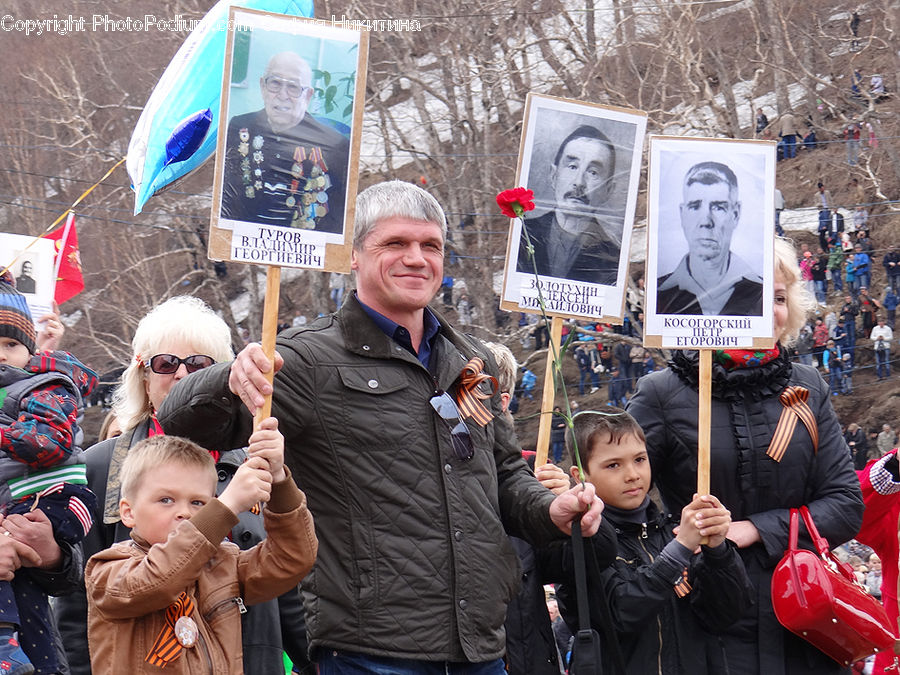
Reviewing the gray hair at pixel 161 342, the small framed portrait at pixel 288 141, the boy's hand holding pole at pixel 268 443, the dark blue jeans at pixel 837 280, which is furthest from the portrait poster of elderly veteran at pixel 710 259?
the dark blue jeans at pixel 837 280

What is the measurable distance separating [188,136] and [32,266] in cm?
262

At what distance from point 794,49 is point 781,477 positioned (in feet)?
78.3

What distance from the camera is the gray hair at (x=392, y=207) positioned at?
3.51m

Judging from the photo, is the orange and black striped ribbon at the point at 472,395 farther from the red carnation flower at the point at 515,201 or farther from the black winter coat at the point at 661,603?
the black winter coat at the point at 661,603

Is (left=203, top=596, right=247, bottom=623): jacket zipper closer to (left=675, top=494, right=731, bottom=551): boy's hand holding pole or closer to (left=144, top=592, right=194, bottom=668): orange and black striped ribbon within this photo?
(left=144, top=592, right=194, bottom=668): orange and black striped ribbon

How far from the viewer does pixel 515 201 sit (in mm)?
3820

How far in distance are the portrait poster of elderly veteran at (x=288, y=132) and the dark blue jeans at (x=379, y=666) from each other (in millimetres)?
1153

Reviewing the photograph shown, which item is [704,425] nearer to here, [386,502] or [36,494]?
[386,502]

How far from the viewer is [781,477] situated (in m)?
4.32

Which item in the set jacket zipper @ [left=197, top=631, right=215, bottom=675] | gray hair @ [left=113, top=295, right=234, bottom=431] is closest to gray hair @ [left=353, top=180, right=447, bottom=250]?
gray hair @ [left=113, top=295, right=234, bottom=431]

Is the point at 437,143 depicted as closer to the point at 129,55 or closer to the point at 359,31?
the point at 129,55

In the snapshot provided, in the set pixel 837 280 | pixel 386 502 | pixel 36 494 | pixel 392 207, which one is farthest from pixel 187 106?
pixel 837 280

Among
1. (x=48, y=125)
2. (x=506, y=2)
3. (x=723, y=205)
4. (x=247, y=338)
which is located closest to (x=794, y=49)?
(x=506, y=2)

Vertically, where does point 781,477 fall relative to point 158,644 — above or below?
above
